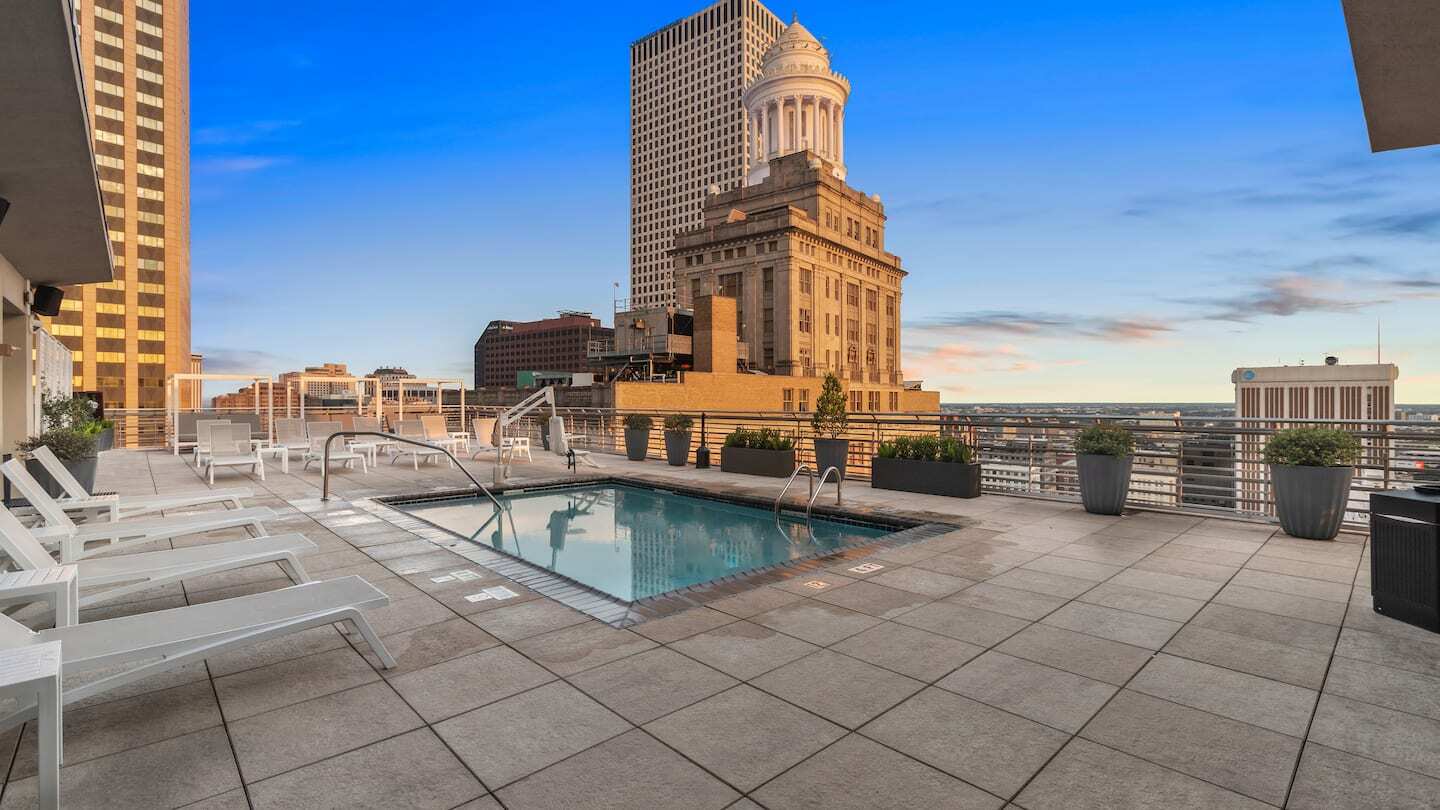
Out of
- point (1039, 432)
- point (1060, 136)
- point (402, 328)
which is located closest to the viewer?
point (1039, 432)

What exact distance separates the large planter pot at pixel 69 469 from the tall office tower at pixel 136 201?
311ft

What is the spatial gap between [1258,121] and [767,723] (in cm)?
2170

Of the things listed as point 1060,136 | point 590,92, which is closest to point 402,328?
point 1060,136

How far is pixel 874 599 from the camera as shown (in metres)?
4.81

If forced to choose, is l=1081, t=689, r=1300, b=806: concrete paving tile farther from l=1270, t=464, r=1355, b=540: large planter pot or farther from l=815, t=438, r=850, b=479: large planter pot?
l=815, t=438, r=850, b=479: large planter pot

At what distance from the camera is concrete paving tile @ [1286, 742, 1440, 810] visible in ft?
7.66

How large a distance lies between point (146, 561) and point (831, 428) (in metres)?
9.67

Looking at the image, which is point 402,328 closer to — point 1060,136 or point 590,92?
point 1060,136

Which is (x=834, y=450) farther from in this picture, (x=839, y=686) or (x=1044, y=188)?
(x=1044, y=188)

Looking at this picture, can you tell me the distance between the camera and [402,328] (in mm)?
53531

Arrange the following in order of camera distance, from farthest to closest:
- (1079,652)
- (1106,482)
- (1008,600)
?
(1106,482)
(1008,600)
(1079,652)

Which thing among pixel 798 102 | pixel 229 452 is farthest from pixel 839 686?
pixel 798 102

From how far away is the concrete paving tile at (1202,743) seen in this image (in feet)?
8.19

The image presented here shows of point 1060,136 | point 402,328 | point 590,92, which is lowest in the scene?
point 402,328
